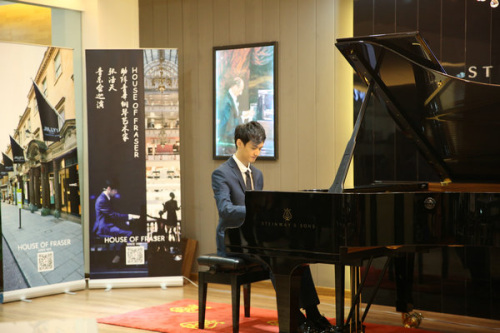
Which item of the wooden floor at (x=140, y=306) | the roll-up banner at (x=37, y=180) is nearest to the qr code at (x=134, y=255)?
the wooden floor at (x=140, y=306)

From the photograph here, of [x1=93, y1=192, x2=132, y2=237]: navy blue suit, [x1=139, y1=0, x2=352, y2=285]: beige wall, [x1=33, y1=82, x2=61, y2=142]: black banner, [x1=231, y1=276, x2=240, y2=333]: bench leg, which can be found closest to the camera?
[x1=231, y1=276, x2=240, y2=333]: bench leg

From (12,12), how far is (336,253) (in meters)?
4.26

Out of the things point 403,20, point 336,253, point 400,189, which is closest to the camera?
point 336,253

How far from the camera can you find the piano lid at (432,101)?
126 inches

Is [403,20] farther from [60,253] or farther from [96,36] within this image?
[60,253]

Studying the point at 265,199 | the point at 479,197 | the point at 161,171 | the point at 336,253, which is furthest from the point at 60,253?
the point at 479,197

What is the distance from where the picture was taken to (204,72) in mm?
6309

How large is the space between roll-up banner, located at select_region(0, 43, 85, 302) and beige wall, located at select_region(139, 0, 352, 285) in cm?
110

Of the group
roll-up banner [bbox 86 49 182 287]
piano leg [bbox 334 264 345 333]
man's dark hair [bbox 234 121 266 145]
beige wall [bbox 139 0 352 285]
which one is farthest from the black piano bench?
roll-up banner [bbox 86 49 182 287]

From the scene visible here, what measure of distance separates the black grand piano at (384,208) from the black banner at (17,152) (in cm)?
273

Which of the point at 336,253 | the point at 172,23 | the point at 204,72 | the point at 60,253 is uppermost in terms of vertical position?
the point at 172,23

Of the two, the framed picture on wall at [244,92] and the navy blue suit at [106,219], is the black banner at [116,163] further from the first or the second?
the framed picture on wall at [244,92]

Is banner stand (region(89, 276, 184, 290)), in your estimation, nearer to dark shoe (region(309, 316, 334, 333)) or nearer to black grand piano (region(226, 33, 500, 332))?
dark shoe (region(309, 316, 334, 333))

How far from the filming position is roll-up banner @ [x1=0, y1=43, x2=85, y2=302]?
547 cm
